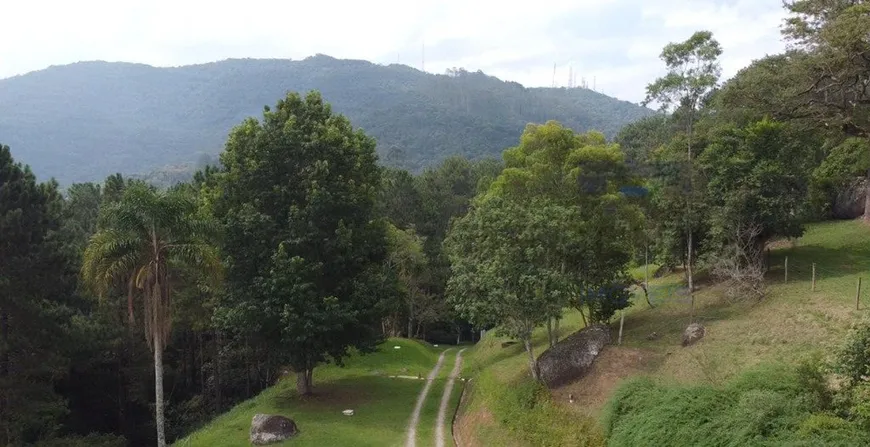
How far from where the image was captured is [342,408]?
95.7 feet

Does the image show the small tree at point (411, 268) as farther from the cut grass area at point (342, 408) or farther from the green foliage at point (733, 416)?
the green foliage at point (733, 416)

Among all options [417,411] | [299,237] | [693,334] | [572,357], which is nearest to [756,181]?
[693,334]

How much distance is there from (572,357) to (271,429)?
12532 millimetres

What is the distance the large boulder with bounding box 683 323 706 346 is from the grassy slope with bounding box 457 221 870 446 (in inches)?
16.8

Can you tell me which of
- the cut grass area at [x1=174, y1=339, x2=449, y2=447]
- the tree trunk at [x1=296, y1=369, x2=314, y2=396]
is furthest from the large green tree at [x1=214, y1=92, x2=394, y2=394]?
the cut grass area at [x1=174, y1=339, x2=449, y2=447]

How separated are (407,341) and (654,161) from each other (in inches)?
1003

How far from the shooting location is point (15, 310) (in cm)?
2677

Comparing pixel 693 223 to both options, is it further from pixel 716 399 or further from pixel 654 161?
pixel 716 399

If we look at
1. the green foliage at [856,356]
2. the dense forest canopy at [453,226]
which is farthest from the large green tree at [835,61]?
the green foliage at [856,356]

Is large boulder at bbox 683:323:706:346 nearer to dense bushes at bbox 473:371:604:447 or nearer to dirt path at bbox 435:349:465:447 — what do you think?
dense bushes at bbox 473:371:604:447

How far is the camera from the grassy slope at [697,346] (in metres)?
19.3

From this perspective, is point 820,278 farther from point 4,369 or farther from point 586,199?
point 4,369

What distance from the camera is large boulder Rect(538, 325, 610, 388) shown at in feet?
76.5

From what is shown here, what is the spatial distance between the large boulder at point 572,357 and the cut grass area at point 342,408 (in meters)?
6.46
